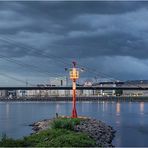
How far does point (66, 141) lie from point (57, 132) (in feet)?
17.0

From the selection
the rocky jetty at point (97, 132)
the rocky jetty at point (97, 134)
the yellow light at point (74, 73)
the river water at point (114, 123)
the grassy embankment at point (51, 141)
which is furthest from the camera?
the yellow light at point (74, 73)

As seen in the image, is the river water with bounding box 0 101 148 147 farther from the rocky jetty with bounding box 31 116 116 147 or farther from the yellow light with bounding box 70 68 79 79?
the yellow light with bounding box 70 68 79 79

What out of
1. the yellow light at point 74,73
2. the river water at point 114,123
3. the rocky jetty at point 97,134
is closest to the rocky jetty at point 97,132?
the rocky jetty at point 97,134

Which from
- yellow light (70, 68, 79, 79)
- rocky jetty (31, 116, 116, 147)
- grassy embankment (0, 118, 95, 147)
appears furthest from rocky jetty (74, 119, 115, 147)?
yellow light (70, 68, 79, 79)

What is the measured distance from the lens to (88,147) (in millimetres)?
24469

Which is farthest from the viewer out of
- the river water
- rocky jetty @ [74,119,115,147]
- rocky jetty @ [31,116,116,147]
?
the river water

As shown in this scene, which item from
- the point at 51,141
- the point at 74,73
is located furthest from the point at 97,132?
the point at 51,141

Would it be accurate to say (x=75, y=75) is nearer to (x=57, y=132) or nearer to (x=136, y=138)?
(x=136, y=138)

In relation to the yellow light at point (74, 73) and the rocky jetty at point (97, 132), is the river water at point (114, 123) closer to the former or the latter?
the rocky jetty at point (97, 132)

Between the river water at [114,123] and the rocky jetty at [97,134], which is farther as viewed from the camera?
the river water at [114,123]

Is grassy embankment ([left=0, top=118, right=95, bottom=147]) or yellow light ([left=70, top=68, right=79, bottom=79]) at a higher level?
yellow light ([left=70, top=68, right=79, bottom=79])

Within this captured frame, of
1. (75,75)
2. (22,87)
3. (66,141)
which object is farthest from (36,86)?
(66,141)

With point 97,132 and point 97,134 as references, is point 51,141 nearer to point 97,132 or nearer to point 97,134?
point 97,134

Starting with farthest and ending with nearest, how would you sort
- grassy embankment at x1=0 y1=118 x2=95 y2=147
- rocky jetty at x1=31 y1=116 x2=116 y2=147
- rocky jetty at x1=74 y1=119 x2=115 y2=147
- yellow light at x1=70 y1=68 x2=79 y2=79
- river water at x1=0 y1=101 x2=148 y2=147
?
yellow light at x1=70 y1=68 x2=79 y2=79 → river water at x1=0 y1=101 x2=148 y2=147 → rocky jetty at x1=31 y1=116 x2=116 y2=147 → rocky jetty at x1=74 y1=119 x2=115 y2=147 → grassy embankment at x1=0 y1=118 x2=95 y2=147
